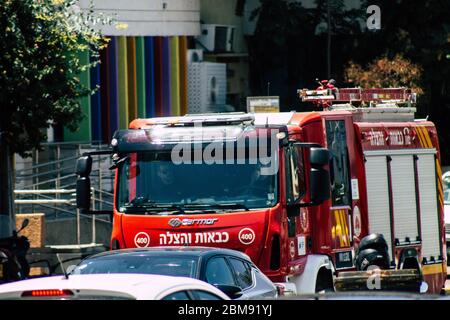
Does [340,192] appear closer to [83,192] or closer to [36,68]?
[83,192]

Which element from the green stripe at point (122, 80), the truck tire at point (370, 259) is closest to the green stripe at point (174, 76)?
the green stripe at point (122, 80)

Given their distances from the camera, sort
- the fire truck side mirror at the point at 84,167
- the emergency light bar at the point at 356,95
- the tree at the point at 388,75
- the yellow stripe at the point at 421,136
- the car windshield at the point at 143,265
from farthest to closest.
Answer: the tree at the point at 388,75 < the yellow stripe at the point at 421,136 < the emergency light bar at the point at 356,95 < the fire truck side mirror at the point at 84,167 < the car windshield at the point at 143,265

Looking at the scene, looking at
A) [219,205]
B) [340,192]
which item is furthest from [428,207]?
[219,205]

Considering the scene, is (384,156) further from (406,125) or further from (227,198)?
(227,198)

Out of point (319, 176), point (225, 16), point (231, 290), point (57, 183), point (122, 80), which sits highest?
point (225, 16)

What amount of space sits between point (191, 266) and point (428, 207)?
27.2 ft

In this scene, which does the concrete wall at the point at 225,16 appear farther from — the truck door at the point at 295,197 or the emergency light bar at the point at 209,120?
the truck door at the point at 295,197

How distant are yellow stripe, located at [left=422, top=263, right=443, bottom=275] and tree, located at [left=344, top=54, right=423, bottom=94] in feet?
45.9

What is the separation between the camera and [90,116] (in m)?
32.0

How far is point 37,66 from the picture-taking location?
21.0 meters

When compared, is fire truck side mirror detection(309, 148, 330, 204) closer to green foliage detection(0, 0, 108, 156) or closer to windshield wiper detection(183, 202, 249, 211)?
windshield wiper detection(183, 202, 249, 211)

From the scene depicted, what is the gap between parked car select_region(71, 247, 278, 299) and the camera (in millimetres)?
11641

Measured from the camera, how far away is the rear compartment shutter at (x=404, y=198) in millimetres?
18578

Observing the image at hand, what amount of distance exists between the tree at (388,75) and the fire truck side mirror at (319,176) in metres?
18.3
